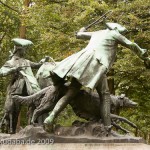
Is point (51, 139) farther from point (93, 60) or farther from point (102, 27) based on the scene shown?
point (102, 27)

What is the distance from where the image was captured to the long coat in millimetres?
6262

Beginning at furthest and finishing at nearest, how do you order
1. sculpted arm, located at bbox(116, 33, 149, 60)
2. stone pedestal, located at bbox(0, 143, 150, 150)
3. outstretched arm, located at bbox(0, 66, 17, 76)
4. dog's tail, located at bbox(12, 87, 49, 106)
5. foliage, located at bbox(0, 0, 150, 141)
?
foliage, located at bbox(0, 0, 150, 141), outstretched arm, located at bbox(0, 66, 17, 76), dog's tail, located at bbox(12, 87, 49, 106), sculpted arm, located at bbox(116, 33, 149, 60), stone pedestal, located at bbox(0, 143, 150, 150)

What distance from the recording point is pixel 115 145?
6215mm

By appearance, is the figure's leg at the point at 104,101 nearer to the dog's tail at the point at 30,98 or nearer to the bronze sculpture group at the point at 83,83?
the bronze sculpture group at the point at 83,83

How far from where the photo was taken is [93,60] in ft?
21.1

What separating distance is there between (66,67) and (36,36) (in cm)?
1235

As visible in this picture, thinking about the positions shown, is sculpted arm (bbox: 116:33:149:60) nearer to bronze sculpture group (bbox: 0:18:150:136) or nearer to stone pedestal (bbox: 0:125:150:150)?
bronze sculpture group (bbox: 0:18:150:136)

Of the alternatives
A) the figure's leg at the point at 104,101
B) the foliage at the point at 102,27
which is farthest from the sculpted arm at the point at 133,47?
the foliage at the point at 102,27

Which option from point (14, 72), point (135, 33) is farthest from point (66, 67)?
point (135, 33)

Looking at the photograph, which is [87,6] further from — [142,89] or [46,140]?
[46,140]

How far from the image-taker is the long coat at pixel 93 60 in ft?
20.5

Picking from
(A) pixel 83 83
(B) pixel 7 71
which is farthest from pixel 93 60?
(B) pixel 7 71

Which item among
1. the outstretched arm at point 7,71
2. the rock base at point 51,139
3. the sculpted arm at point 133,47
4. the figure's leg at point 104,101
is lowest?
the rock base at point 51,139

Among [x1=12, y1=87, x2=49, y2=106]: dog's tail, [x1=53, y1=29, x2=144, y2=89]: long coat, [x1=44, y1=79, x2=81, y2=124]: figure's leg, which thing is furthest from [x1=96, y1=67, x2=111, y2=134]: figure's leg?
[x1=12, y1=87, x2=49, y2=106]: dog's tail
